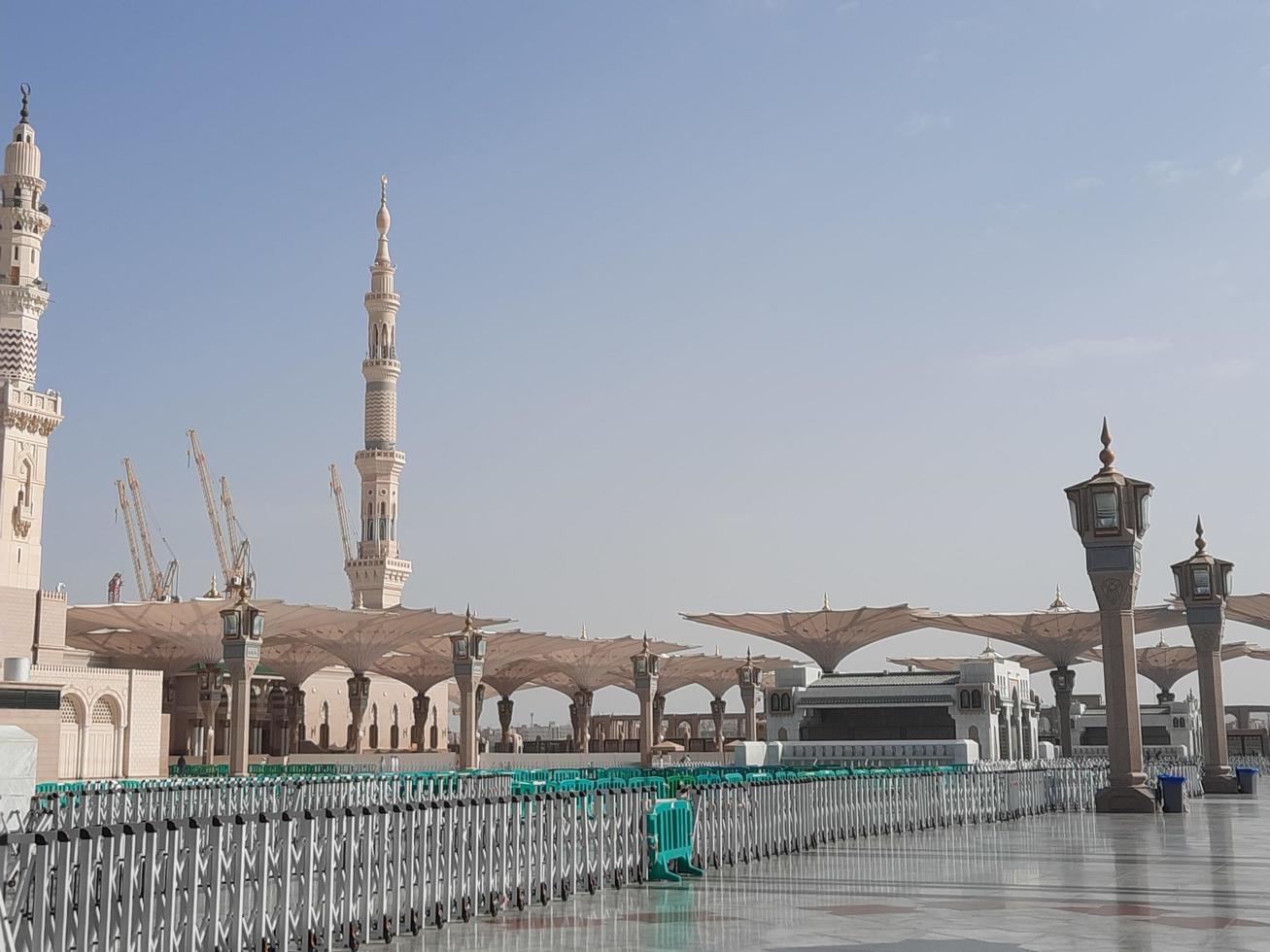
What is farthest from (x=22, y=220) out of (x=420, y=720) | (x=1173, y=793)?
(x=1173, y=793)

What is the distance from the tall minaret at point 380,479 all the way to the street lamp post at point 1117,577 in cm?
6862

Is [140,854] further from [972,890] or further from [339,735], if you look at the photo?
[339,735]

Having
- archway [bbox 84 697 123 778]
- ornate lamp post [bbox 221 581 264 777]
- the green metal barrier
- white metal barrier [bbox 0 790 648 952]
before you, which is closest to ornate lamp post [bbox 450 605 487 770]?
ornate lamp post [bbox 221 581 264 777]

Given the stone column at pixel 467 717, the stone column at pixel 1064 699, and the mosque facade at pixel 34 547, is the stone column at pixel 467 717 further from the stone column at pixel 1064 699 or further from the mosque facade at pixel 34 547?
the stone column at pixel 1064 699

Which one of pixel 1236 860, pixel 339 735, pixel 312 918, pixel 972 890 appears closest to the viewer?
pixel 312 918

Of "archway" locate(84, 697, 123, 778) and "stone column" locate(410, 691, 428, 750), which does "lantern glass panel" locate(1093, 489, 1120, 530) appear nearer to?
"archway" locate(84, 697, 123, 778)

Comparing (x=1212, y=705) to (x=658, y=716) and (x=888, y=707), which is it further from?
(x=658, y=716)

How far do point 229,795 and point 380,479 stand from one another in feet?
214

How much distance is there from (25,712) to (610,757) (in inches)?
1545

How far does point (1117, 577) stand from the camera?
2242 centimetres

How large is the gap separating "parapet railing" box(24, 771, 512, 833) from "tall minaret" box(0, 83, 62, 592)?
4219 cm

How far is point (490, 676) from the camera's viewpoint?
280 feet

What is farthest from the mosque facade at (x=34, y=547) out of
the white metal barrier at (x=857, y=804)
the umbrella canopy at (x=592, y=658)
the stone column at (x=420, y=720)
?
the white metal barrier at (x=857, y=804)

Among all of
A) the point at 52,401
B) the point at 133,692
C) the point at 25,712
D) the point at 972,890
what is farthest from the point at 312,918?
the point at 52,401
